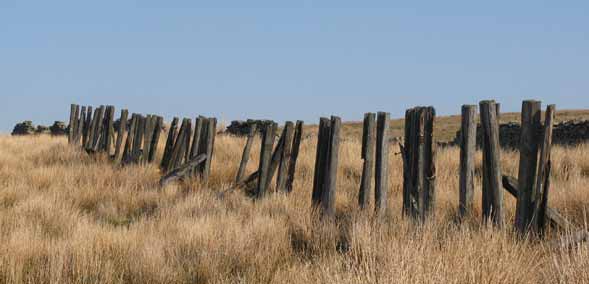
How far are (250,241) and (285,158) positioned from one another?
12.3 feet

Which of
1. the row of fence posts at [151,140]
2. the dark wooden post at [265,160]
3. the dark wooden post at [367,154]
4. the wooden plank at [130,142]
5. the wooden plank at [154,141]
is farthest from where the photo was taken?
the wooden plank at [130,142]

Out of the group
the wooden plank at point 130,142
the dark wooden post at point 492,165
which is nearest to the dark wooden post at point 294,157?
the dark wooden post at point 492,165

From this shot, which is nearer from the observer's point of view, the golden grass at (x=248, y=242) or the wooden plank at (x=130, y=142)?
the golden grass at (x=248, y=242)

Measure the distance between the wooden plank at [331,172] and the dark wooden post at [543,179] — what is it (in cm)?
238

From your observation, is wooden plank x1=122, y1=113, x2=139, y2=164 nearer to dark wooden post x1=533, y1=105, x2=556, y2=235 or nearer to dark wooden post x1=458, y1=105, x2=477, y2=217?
dark wooden post x1=458, y1=105, x2=477, y2=217

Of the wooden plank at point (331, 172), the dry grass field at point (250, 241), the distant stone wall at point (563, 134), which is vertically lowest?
the dry grass field at point (250, 241)

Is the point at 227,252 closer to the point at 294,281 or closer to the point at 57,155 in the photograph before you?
the point at 294,281

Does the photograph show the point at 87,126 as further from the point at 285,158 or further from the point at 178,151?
the point at 285,158

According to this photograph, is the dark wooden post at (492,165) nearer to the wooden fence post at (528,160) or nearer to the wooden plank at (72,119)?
the wooden fence post at (528,160)

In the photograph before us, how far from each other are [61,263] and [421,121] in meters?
3.81

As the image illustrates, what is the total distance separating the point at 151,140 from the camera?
13086mm

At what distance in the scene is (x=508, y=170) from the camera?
38.0ft

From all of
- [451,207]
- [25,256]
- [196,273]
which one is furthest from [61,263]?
[451,207]

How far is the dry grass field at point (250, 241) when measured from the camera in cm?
416
